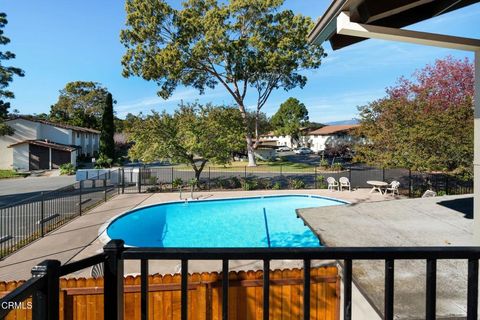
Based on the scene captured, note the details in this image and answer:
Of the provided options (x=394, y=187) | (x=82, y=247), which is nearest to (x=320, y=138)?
(x=394, y=187)

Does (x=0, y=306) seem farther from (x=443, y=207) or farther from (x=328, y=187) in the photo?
(x=328, y=187)

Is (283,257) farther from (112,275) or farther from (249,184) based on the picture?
(249,184)

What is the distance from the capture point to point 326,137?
5531 cm

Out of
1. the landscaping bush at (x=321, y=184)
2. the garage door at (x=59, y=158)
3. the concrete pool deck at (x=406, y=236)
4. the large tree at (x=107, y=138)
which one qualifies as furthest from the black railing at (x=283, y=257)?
the large tree at (x=107, y=138)

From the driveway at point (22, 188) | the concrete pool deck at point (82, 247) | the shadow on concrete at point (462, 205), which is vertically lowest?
the concrete pool deck at point (82, 247)

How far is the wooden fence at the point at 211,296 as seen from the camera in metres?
4.10

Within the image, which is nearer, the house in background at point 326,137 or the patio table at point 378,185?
the patio table at point 378,185

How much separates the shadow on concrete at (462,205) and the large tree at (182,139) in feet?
42.4

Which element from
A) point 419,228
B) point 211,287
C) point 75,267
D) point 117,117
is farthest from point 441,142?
point 117,117

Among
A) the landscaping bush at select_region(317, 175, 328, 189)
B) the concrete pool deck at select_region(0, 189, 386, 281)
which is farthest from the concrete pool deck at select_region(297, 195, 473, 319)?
the landscaping bush at select_region(317, 175, 328, 189)

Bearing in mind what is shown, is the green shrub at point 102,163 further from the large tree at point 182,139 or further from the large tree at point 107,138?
the large tree at point 182,139

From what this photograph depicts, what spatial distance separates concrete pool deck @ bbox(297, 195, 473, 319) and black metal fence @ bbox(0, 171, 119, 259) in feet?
26.9

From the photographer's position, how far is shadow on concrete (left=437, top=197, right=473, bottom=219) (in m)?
6.32

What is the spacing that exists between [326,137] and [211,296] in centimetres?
5400
